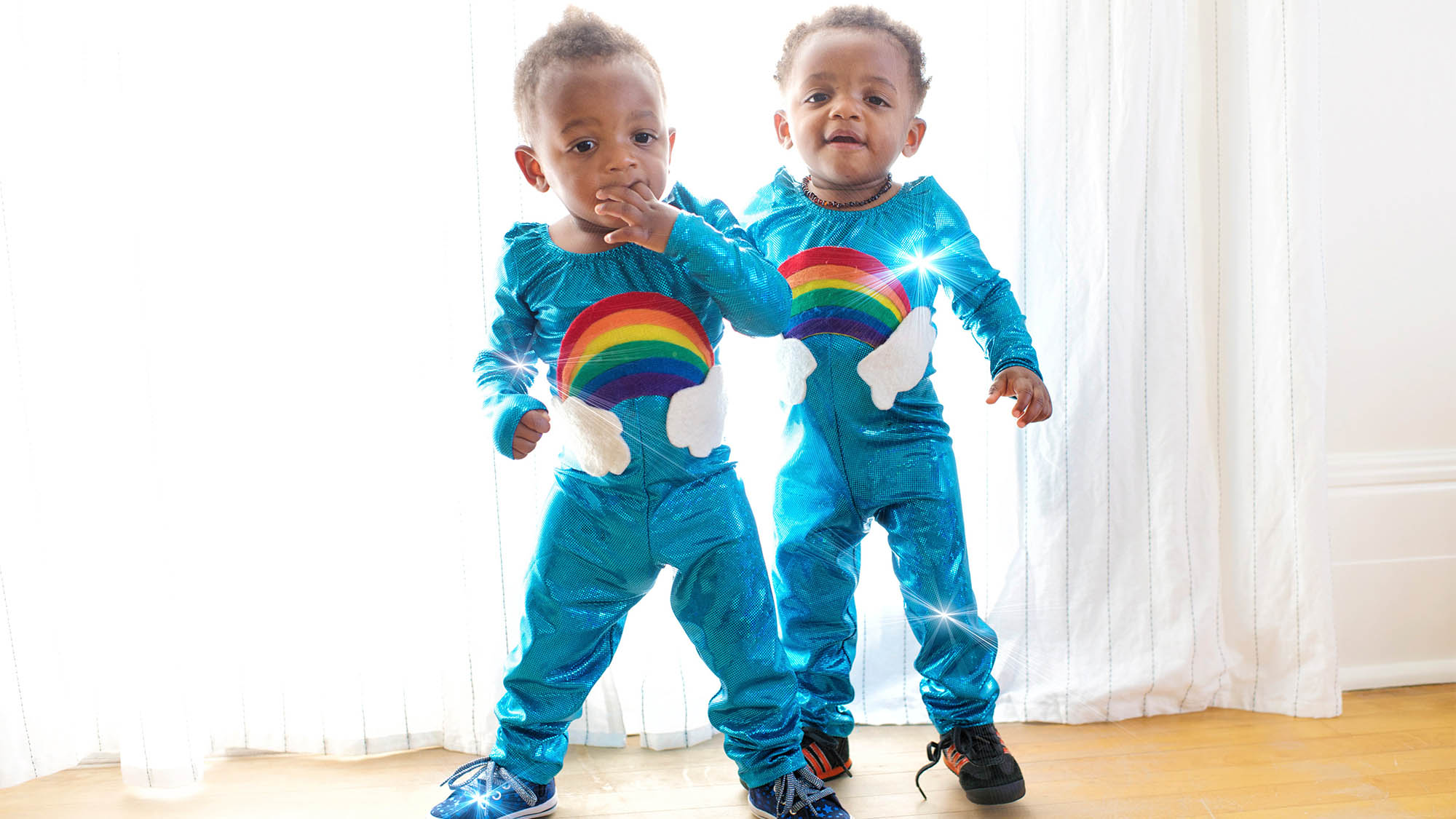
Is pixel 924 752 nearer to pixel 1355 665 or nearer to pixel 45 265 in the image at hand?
pixel 1355 665

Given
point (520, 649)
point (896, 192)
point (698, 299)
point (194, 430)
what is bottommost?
point (520, 649)

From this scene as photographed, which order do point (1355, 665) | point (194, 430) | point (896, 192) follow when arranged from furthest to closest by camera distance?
point (1355, 665)
point (194, 430)
point (896, 192)

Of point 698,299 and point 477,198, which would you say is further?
point 477,198

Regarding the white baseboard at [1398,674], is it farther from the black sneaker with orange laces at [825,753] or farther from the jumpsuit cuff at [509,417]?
the jumpsuit cuff at [509,417]

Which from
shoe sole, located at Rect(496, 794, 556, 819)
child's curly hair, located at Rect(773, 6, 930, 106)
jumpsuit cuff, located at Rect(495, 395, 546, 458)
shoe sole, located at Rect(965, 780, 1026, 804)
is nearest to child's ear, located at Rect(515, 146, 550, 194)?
jumpsuit cuff, located at Rect(495, 395, 546, 458)

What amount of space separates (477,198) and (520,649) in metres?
0.55

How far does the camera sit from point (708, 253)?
911 mm

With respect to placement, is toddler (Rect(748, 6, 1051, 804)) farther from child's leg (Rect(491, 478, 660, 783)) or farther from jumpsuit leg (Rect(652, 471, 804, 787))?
child's leg (Rect(491, 478, 660, 783))

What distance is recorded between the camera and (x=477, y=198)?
1201 millimetres

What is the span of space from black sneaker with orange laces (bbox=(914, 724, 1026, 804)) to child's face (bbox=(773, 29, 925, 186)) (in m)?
0.66

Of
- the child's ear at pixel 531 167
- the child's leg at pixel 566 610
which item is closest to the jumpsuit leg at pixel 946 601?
the child's leg at pixel 566 610

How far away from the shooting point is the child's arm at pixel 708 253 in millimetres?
909

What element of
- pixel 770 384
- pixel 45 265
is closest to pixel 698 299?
pixel 770 384

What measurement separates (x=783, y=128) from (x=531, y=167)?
1.04 ft
